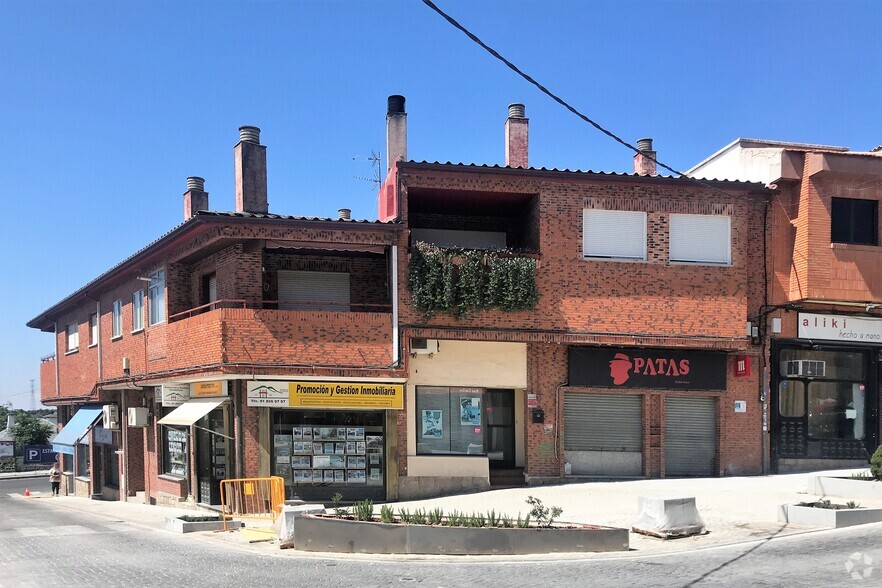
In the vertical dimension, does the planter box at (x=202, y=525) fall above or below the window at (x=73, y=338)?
below

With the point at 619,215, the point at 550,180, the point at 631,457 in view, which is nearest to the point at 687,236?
the point at 619,215

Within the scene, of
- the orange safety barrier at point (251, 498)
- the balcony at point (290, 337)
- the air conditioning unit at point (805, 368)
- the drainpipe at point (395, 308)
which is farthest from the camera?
the air conditioning unit at point (805, 368)

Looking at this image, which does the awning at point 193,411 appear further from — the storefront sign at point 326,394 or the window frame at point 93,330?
the window frame at point 93,330

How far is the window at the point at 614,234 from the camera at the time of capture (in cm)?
1902

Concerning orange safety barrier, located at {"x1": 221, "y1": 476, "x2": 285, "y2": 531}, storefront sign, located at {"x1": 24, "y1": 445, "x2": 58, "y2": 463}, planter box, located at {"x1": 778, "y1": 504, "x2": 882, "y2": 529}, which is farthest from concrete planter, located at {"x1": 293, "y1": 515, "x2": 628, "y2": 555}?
storefront sign, located at {"x1": 24, "y1": 445, "x2": 58, "y2": 463}

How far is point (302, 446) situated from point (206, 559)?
6709mm

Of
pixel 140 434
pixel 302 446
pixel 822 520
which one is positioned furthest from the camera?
pixel 140 434

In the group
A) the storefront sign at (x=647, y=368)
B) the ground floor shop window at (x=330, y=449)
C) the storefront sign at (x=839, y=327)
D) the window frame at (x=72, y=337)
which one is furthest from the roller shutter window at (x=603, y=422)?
the window frame at (x=72, y=337)

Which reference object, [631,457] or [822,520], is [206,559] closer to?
[822,520]

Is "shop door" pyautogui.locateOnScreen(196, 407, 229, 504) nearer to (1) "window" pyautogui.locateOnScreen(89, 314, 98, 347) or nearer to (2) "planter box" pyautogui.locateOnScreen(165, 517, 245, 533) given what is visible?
(2) "planter box" pyautogui.locateOnScreen(165, 517, 245, 533)

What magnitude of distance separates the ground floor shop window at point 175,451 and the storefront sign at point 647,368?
1019 centimetres

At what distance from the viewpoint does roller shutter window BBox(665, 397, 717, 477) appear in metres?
19.7

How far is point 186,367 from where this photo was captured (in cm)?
1905

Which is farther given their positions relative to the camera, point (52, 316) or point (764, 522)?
point (52, 316)
